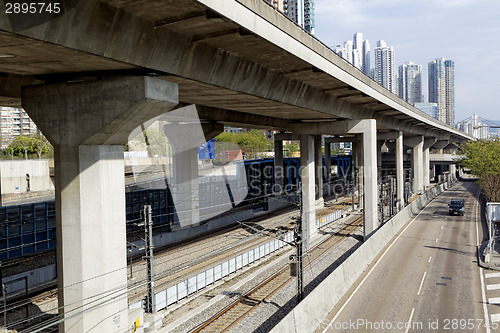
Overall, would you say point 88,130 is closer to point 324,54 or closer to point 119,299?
point 119,299

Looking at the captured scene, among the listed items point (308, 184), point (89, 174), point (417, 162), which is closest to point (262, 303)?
point (89, 174)

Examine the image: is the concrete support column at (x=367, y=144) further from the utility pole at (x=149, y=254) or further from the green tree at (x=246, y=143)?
the green tree at (x=246, y=143)

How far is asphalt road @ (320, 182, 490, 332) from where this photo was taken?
17.7 m

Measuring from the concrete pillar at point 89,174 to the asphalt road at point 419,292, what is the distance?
9768 mm

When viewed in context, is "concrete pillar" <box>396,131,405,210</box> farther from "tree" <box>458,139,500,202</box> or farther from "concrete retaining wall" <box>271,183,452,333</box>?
"concrete retaining wall" <box>271,183,452,333</box>

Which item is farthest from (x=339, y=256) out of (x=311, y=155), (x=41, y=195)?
(x=41, y=195)

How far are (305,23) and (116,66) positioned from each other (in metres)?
190

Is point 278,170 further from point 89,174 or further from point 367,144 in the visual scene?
point 89,174

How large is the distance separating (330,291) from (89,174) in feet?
41.5

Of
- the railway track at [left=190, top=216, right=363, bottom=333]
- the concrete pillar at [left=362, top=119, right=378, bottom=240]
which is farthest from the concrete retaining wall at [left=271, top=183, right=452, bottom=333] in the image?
the railway track at [left=190, top=216, right=363, bottom=333]

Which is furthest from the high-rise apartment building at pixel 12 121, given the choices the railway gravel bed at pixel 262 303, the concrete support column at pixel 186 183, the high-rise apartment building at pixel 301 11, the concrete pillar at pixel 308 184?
the railway gravel bed at pixel 262 303

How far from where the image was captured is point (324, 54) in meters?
19.4

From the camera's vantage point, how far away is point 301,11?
18450 cm

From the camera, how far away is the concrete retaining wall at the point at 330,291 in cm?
1570
